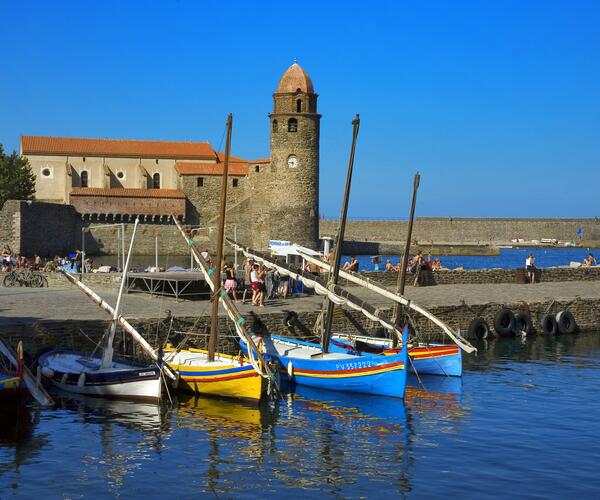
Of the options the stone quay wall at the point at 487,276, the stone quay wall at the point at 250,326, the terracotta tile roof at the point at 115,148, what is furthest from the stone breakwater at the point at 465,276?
the terracotta tile roof at the point at 115,148

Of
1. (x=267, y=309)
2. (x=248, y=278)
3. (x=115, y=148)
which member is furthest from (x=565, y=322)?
(x=115, y=148)

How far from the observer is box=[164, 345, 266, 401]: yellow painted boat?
A: 637 inches

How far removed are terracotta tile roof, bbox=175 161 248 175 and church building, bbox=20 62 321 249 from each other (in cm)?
8

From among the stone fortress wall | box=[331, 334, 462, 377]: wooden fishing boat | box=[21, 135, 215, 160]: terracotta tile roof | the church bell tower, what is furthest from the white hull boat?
box=[21, 135, 215, 160]: terracotta tile roof

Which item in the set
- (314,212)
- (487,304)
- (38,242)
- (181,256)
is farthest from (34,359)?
(181,256)

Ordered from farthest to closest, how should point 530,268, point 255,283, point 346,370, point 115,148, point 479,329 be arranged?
point 115,148 → point 530,268 → point 479,329 → point 255,283 → point 346,370

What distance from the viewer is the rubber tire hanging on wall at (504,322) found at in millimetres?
24859

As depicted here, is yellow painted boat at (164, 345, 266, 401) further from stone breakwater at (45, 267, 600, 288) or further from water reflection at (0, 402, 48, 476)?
stone breakwater at (45, 267, 600, 288)

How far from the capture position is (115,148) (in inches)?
3120

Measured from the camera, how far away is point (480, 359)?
21.6m

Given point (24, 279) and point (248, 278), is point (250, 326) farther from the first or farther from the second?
point (24, 279)

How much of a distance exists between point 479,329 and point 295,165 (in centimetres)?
3617

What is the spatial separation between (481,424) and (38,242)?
55567 millimetres

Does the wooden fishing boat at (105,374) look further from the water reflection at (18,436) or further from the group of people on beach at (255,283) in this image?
the group of people on beach at (255,283)
